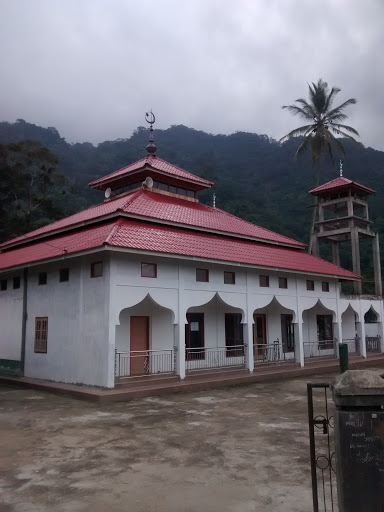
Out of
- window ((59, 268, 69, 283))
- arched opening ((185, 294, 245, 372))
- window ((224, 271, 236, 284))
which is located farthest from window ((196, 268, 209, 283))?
window ((59, 268, 69, 283))

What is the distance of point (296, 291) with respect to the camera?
688 inches

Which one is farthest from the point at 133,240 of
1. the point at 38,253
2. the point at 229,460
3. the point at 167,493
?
the point at 167,493

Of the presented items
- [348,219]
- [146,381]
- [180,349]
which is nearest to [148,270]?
[180,349]

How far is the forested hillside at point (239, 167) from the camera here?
50.3m

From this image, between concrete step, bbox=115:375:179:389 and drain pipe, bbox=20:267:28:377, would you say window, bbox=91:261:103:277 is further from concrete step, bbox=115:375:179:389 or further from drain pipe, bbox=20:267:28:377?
drain pipe, bbox=20:267:28:377

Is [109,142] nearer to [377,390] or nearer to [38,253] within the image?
[38,253]

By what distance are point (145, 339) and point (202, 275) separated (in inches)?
108

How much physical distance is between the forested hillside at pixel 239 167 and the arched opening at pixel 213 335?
27623mm

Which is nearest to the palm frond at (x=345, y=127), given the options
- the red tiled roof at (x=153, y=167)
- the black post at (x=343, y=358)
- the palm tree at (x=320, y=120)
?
the palm tree at (x=320, y=120)

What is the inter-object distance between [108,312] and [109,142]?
217ft

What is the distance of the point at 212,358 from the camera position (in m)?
16.4

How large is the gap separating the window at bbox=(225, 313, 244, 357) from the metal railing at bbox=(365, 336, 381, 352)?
31.7 feet

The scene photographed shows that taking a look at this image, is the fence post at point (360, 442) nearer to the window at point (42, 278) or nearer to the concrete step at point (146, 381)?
the concrete step at point (146, 381)

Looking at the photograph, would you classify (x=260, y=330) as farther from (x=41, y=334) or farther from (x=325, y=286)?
(x=41, y=334)
